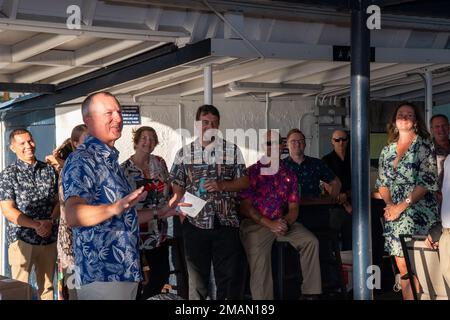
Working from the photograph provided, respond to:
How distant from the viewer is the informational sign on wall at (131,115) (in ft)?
32.2

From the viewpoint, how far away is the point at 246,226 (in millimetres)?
7031

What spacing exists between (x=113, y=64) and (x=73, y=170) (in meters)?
4.11

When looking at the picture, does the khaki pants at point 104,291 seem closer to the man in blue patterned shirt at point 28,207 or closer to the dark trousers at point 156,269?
the dark trousers at point 156,269

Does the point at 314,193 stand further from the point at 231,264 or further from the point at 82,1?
the point at 82,1

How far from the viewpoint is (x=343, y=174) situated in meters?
8.82

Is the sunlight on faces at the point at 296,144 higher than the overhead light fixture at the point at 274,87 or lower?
lower

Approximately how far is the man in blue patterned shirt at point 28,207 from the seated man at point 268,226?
1.89 metres

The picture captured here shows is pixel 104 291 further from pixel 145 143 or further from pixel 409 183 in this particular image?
pixel 409 183

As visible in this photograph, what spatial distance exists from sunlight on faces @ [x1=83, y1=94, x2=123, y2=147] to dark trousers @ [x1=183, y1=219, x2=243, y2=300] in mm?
2291

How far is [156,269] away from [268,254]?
985 millimetres

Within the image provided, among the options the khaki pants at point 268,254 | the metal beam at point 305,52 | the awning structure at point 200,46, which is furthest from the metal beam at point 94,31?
the khaki pants at point 268,254

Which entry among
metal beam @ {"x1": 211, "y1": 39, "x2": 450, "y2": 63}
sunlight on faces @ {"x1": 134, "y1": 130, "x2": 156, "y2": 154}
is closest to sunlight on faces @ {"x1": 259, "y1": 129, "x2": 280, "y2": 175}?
metal beam @ {"x1": 211, "y1": 39, "x2": 450, "y2": 63}

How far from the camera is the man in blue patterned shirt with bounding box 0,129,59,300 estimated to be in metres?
Result: 7.45

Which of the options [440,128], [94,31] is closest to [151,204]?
[94,31]
